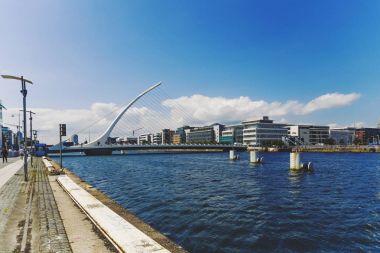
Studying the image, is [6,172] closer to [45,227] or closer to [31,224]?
[31,224]

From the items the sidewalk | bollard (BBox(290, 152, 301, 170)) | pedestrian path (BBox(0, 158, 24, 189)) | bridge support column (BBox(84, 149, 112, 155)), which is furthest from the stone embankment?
bridge support column (BBox(84, 149, 112, 155))

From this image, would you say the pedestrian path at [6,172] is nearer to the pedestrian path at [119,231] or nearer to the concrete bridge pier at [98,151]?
the pedestrian path at [119,231]

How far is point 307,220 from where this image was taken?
19.5 meters

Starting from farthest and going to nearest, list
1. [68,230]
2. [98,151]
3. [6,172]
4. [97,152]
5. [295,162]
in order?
[97,152], [98,151], [295,162], [6,172], [68,230]

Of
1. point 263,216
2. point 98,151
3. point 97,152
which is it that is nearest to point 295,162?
point 263,216

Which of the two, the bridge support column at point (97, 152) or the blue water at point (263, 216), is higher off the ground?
the blue water at point (263, 216)

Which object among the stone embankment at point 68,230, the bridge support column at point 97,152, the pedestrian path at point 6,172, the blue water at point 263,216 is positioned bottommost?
the bridge support column at point 97,152

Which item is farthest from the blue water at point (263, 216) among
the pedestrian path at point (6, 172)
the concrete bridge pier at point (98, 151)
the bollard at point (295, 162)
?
the concrete bridge pier at point (98, 151)

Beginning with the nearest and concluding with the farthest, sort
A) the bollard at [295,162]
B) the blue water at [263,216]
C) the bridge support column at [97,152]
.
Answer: the blue water at [263,216]
the bollard at [295,162]
the bridge support column at [97,152]

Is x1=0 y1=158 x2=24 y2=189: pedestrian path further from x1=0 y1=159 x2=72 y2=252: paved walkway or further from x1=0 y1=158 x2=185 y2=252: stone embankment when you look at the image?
x1=0 y1=158 x2=185 y2=252: stone embankment

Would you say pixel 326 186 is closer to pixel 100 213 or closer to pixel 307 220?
pixel 307 220

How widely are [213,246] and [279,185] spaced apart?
2378cm

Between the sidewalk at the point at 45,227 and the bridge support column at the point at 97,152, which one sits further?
the bridge support column at the point at 97,152

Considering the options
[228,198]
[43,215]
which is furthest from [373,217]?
[43,215]
